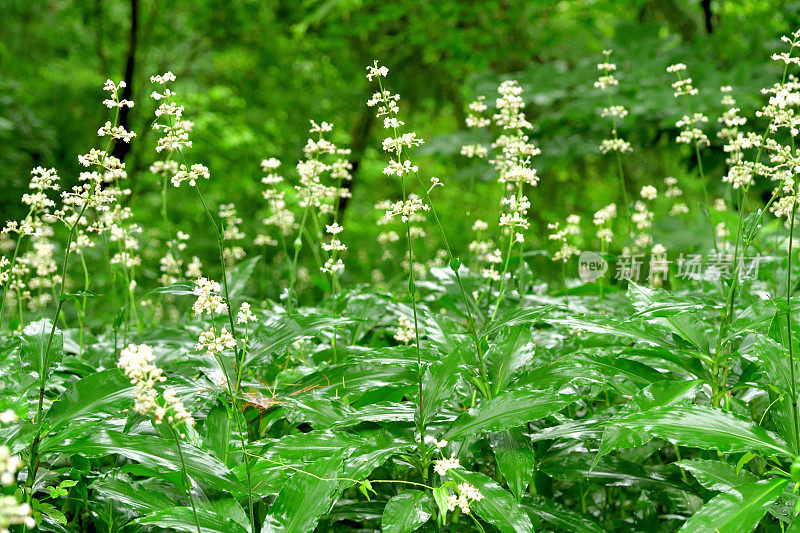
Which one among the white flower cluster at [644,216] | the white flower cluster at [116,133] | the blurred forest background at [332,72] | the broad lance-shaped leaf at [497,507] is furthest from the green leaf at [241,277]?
the blurred forest background at [332,72]

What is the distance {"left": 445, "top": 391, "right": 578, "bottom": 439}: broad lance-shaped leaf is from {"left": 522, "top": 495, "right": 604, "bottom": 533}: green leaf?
0.77ft

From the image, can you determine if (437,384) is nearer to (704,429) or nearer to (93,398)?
(704,429)

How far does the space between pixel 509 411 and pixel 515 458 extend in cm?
10

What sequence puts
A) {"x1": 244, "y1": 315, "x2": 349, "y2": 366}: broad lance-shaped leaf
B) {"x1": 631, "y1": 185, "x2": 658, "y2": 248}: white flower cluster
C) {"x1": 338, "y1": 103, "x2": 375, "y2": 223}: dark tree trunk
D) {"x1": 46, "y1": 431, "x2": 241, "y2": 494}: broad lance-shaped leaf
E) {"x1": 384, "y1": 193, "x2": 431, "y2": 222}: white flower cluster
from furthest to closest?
{"x1": 338, "y1": 103, "x2": 375, "y2": 223}: dark tree trunk < {"x1": 631, "y1": 185, "x2": 658, "y2": 248}: white flower cluster < {"x1": 244, "y1": 315, "x2": 349, "y2": 366}: broad lance-shaped leaf < {"x1": 384, "y1": 193, "x2": 431, "y2": 222}: white flower cluster < {"x1": 46, "y1": 431, "x2": 241, "y2": 494}: broad lance-shaped leaf

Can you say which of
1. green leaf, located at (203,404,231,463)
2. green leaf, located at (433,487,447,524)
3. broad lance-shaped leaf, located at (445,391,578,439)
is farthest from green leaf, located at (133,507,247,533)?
broad lance-shaped leaf, located at (445,391,578,439)

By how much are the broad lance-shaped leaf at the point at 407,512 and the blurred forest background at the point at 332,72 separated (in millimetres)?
3851

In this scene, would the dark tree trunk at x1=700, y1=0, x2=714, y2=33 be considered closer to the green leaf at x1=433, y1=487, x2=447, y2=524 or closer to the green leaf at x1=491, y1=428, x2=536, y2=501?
the green leaf at x1=491, y1=428, x2=536, y2=501

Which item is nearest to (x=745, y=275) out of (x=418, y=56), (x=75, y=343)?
(x=75, y=343)

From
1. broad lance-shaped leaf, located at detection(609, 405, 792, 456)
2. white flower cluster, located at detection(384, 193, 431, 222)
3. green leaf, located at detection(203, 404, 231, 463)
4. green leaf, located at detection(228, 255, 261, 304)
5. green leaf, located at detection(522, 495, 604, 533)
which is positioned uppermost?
white flower cluster, located at detection(384, 193, 431, 222)

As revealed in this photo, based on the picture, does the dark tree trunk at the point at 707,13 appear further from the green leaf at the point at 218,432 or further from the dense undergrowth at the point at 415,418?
the green leaf at the point at 218,432

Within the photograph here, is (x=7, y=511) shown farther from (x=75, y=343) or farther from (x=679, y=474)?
(x=75, y=343)

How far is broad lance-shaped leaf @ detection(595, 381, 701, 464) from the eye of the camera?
1260 mm

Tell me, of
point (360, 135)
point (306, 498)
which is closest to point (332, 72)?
point (360, 135)

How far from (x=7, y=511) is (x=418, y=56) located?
297 inches
